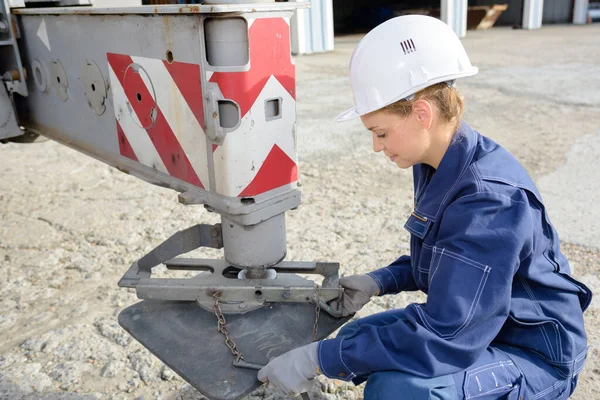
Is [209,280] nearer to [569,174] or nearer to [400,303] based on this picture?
[400,303]

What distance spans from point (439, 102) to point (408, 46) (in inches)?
6.7

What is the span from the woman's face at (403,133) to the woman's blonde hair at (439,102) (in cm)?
2

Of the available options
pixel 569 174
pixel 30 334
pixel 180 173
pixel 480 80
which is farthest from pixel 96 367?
pixel 480 80

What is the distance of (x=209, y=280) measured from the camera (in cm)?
186

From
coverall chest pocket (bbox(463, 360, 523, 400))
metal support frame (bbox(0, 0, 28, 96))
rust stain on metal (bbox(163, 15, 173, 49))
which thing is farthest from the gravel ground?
rust stain on metal (bbox(163, 15, 173, 49))

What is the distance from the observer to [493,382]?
1544 mm

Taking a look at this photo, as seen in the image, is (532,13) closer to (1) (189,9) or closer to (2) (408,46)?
(2) (408,46)

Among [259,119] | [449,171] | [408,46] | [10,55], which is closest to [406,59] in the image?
[408,46]

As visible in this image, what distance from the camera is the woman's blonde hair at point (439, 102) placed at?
155 cm

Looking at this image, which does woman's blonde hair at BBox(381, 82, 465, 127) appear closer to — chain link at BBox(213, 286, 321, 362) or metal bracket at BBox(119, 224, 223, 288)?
chain link at BBox(213, 286, 321, 362)

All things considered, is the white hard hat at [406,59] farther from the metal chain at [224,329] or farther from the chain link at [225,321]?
the metal chain at [224,329]

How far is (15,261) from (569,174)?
12.4ft

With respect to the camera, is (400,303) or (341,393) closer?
(341,393)

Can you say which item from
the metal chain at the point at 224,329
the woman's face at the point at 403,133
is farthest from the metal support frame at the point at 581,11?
the metal chain at the point at 224,329
